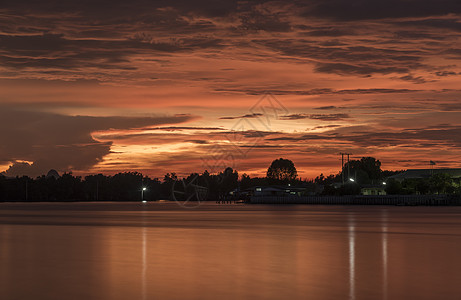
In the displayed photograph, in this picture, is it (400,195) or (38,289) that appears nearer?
(38,289)

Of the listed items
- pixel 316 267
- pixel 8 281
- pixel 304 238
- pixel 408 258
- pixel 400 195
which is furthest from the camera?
pixel 400 195

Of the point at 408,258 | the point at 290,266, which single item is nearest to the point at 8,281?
the point at 290,266

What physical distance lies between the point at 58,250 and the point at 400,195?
168m

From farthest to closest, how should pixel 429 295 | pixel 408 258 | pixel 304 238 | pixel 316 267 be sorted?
pixel 304 238 < pixel 408 258 < pixel 316 267 < pixel 429 295

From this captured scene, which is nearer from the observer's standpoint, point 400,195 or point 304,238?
point 304,238

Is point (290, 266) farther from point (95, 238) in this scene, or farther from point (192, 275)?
point (95, 238)

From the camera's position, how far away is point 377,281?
26.5 m

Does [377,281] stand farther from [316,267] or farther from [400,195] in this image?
[400,195]

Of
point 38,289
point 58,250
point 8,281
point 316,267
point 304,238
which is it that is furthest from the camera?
point 304,238

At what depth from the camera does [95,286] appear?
2570 centimetres

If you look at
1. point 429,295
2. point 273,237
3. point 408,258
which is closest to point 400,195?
point 273,237

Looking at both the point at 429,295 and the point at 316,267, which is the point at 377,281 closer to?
the point at 429,295

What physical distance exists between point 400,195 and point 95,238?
6231 inches

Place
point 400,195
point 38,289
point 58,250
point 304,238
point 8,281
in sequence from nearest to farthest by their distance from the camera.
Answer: point 38,289, point 8,281, point 58,250, point 304,238, point 400,195
